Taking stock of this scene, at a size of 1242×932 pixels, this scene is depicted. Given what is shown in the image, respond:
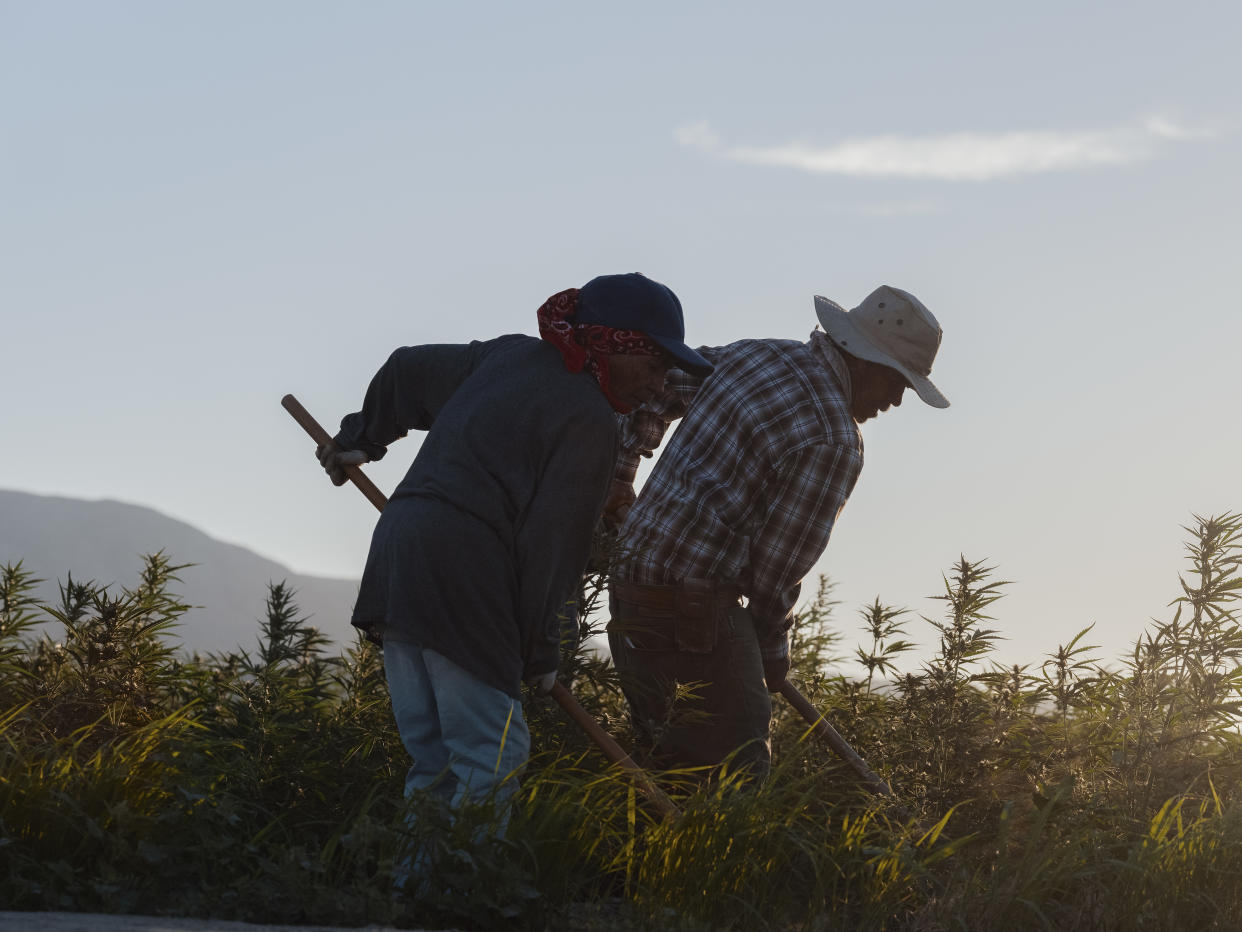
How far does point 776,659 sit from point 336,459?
1852 mm

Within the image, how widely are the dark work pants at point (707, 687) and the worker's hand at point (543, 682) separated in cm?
74

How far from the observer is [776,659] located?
16.9 ft

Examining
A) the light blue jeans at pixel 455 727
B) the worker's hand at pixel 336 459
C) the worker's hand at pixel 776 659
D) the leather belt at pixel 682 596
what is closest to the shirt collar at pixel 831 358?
the leather belt at pixel 682 596

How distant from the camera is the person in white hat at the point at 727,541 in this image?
4719mm

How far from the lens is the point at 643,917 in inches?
141

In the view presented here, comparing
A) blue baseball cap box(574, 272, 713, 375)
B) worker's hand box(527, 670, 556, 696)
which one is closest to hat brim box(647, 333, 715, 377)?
blue baseball cap box(574, 272, 713, 375)

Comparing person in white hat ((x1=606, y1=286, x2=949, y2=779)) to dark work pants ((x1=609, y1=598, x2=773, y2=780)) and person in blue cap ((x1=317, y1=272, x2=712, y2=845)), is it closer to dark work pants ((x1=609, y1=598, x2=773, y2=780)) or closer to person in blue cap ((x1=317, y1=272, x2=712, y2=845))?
dark work pants ((x1=609, y1=598, x2=773, y2=780))

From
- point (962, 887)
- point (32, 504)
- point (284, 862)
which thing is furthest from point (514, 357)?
point (32, 504)

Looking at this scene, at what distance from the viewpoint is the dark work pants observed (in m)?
4.78

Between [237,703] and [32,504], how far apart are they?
387ft

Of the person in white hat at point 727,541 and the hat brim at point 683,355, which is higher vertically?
the hat brim at point 683,355

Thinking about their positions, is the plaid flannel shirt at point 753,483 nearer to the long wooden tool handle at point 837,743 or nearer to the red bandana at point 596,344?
the long wooden tool handle at point 837,743

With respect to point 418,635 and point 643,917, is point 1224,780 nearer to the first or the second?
point 643,917

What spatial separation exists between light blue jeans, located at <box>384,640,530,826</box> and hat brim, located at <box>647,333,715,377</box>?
108 cm
